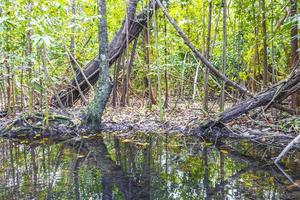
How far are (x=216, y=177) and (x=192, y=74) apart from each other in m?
7.93

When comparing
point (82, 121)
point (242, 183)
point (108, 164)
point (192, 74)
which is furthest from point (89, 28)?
point (242, 183)

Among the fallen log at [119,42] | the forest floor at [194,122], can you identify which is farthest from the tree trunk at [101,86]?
the fallen log at [119,42]

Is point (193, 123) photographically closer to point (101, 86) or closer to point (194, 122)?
point (194, 122)

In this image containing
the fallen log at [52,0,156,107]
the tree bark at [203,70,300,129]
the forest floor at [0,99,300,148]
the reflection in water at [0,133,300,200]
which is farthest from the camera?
the fallen log at [52,0,156,107]

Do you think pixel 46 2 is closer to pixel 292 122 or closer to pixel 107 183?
pixel 107 183

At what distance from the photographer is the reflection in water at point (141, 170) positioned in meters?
3.84

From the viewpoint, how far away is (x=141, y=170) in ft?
15.7

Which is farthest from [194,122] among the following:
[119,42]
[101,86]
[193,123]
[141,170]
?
[119,42]

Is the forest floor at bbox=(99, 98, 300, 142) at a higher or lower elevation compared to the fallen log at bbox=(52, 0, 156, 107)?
lower

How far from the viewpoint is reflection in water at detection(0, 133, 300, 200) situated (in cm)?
384

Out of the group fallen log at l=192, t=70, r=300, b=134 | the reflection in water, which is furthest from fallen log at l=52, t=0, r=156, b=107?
fallen log at l=192, t=70, r=300, b=134

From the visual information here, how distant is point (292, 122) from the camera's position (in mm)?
6219

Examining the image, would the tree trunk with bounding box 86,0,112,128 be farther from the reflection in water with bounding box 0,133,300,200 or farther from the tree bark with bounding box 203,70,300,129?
the tree bark with bounding box 203,70,300,129

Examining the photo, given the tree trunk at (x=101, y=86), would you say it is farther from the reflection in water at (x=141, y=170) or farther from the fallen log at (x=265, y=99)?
the fallen log at (x=265, y=99)
